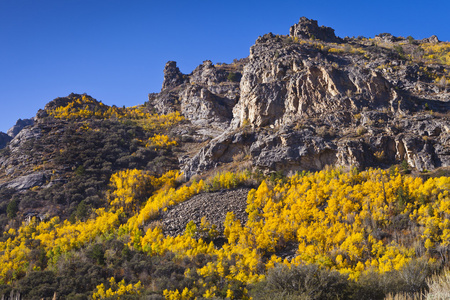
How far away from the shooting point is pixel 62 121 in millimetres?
87000

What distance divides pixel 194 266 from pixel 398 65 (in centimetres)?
6389

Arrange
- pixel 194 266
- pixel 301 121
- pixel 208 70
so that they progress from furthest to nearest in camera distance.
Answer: pixel 208 70
pixel 301 121
pixel 194 266

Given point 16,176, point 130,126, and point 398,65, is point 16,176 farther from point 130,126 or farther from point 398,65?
point 398,65

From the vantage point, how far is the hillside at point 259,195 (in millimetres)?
31766

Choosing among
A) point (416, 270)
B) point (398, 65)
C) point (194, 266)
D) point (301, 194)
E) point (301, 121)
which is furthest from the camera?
point (398, 65)

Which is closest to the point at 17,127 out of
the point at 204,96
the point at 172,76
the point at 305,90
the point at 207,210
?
the point at 172,76

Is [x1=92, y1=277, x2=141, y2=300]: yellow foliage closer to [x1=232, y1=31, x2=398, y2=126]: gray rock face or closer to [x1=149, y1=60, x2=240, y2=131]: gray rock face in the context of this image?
[x1=232, y1=31, x2=398, y2=126]: gray rock face

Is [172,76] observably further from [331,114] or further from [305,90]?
[331,114]

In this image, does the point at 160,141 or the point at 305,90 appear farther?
the point at 160,141

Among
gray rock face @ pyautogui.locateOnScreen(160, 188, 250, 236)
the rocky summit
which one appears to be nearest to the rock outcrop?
the rocky summit

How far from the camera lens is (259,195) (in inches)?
1789

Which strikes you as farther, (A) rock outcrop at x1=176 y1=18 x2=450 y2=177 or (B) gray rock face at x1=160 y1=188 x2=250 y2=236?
(A) rock outcrop at x1=176 y1=18 x2=450 y2=177

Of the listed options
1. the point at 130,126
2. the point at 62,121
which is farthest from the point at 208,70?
the point at 62,121

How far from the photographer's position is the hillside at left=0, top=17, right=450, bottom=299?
31.8 meters
